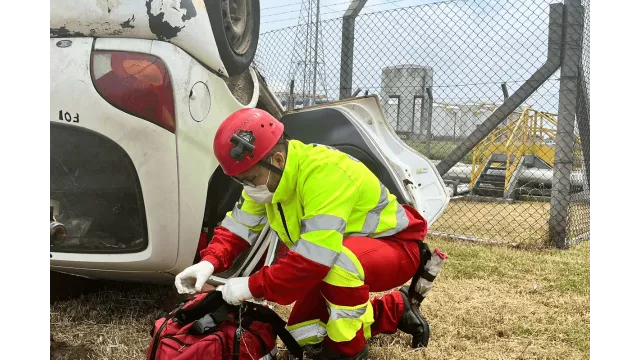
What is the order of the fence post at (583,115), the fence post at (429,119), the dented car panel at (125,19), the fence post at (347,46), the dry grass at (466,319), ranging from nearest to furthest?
1. the dented car panel at (125,19)
2. the dry grass at (466,319)
3. the fence post at (583,115)
4. the fence post at (347,46)
5. the fence post at (429,119)

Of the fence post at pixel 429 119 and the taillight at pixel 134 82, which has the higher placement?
the taillight at pixel 134 82

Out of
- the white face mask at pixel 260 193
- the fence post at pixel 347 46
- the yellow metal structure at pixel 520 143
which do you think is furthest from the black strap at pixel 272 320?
the yellow metal structure at pixel 520 143

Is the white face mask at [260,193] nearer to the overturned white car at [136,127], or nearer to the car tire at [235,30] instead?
the overturned white car at [136,127]

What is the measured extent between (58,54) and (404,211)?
62.0 inches

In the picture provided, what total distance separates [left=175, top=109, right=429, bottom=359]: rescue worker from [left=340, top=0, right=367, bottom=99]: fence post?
3121mm

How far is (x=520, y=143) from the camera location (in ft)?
30.3

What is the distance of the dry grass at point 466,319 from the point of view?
7.91ft

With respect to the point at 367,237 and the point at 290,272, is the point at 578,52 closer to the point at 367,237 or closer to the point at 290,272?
the point at 367,237

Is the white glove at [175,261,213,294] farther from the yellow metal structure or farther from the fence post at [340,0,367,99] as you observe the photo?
the yellow metal structure

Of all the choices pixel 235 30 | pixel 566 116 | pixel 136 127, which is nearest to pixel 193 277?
pixel 136 127

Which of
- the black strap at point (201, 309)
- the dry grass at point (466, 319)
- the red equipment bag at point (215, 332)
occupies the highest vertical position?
the black strap at point (201, 309)
